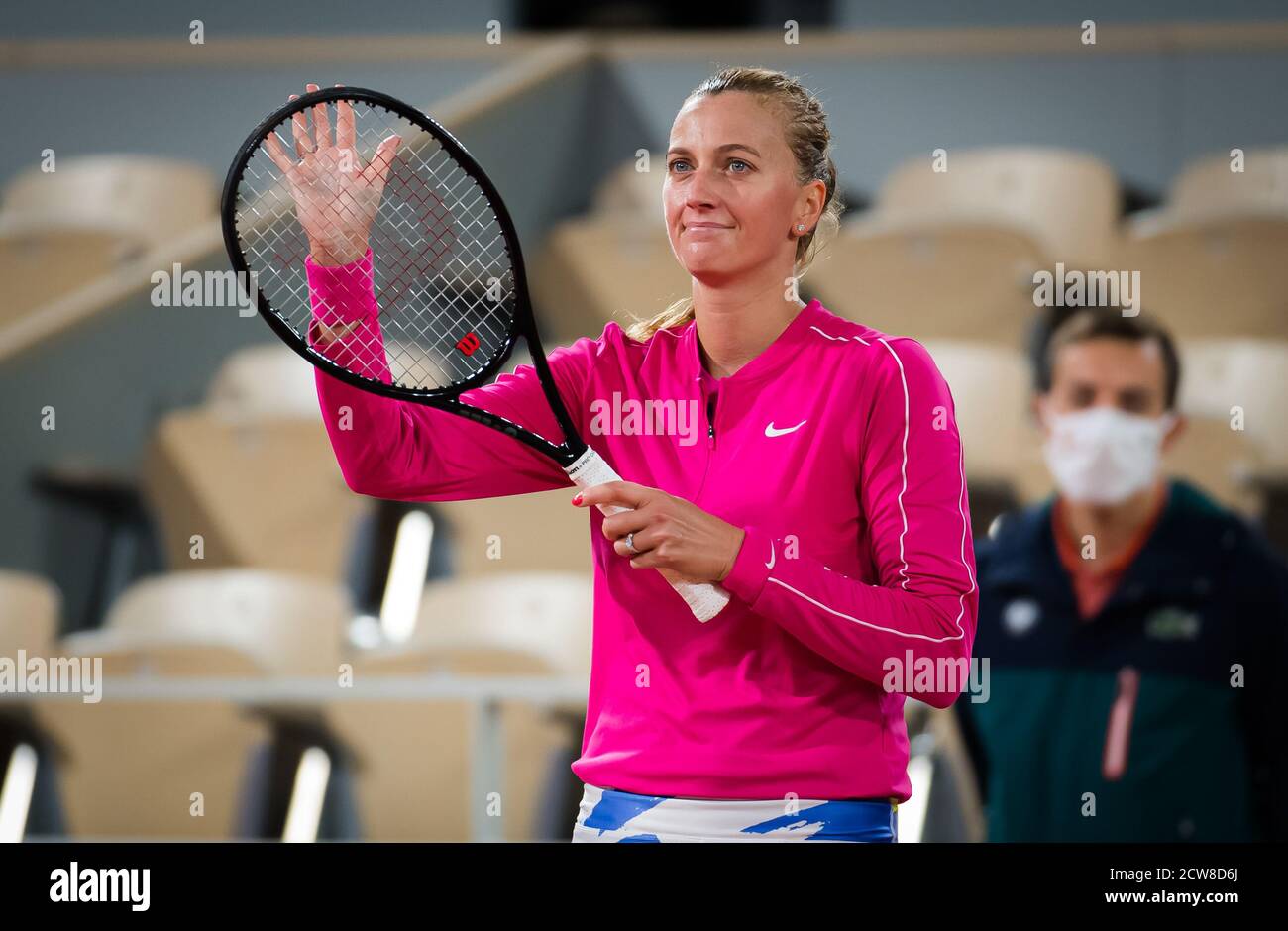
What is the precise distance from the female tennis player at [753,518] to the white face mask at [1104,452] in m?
1.49

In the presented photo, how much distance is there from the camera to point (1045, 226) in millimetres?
4027

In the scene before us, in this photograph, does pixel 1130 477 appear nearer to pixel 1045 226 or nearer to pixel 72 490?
pixel 1045 226

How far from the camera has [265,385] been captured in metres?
3.75

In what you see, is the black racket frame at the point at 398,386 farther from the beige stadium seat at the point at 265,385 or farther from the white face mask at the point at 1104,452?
the beige stadium seat at the point at 265,385

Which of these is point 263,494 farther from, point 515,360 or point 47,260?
point 47,260

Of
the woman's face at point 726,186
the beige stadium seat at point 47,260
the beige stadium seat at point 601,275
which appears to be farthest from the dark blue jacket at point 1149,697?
the beige stadium seat at point 47,260

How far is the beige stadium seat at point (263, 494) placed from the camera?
3480 millimetres

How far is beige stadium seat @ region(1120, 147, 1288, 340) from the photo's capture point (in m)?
3.51

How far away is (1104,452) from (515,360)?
155 centimetres

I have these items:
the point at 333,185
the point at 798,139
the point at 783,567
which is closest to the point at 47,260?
the point at 333,185

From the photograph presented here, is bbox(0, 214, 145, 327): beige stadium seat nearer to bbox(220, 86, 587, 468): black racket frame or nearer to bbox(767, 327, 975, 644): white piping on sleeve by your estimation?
bbox(220, 86, 587, 468): black racket frame

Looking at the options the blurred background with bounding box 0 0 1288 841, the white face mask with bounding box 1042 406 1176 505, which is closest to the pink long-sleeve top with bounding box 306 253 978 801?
the blurred background with bounding box 0 0 1288 841

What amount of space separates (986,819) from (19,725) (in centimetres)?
164
